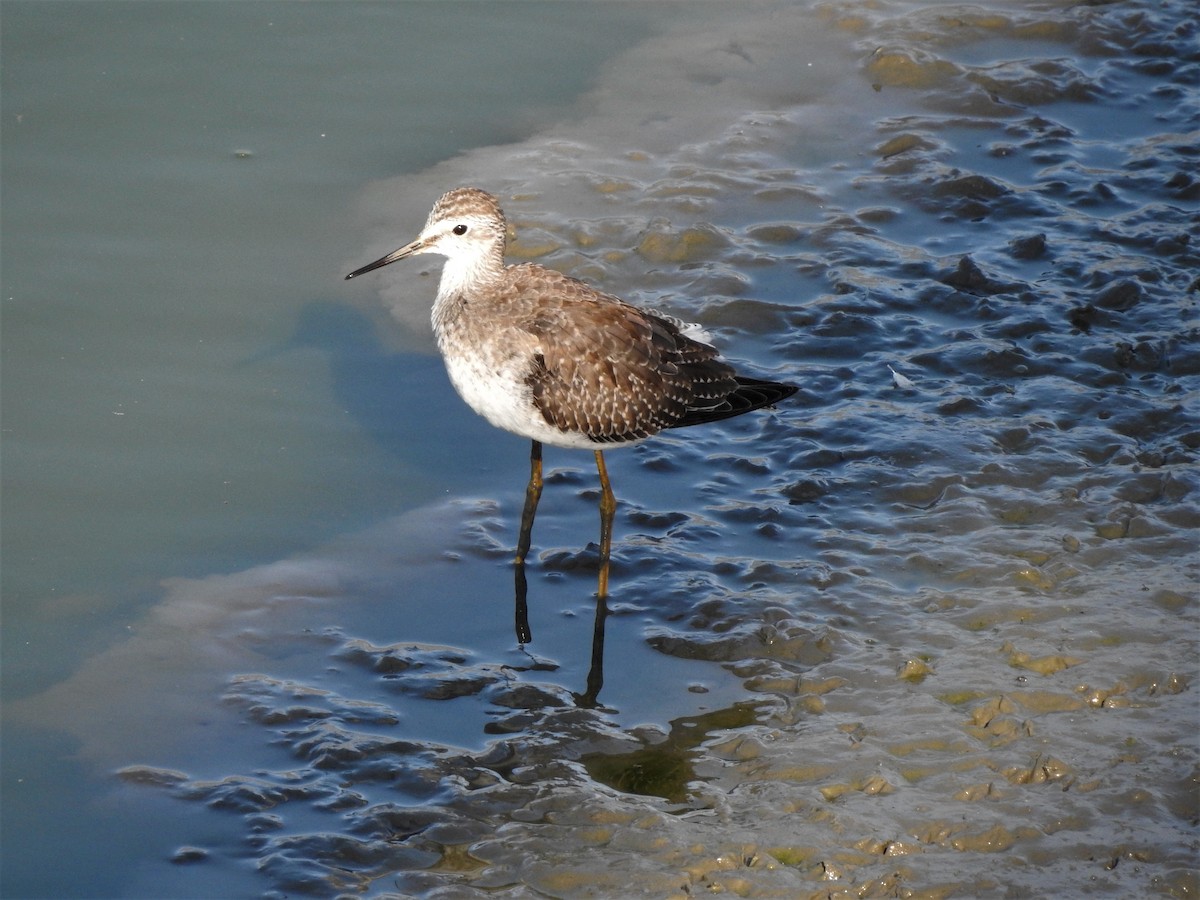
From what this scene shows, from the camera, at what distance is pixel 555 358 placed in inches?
247

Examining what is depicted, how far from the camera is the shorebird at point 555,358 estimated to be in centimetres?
623

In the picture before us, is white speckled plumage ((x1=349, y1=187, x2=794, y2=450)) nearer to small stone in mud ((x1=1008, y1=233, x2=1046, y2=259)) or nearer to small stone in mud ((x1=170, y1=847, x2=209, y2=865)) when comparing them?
small stone in mud ((x1=170, y1=847, x2=209, y2=865))

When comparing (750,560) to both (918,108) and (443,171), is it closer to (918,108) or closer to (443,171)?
(443,171)

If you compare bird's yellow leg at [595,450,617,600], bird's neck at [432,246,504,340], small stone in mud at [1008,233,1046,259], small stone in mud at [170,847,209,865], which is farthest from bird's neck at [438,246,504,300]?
small stone in mud at [1008,233,1046,259]

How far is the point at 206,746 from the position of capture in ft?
18.5

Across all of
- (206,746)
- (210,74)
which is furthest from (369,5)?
(206,746)

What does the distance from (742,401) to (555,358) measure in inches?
39.6

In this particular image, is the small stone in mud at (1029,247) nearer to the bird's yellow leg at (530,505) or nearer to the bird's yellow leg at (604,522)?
the bird's yellow leg at (604,522)

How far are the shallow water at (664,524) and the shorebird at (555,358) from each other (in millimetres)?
693

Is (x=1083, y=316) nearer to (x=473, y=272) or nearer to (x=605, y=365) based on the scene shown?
(x=605, y=365)

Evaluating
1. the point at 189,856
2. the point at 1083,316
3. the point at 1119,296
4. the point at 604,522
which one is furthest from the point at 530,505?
the point at 1119,296

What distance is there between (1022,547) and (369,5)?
7000mm

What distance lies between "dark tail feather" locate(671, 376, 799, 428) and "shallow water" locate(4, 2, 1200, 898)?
2.09 ft

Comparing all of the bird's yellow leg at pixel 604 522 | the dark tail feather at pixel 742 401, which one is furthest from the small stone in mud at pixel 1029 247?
the bird's yellow leg at pixel 604 522
